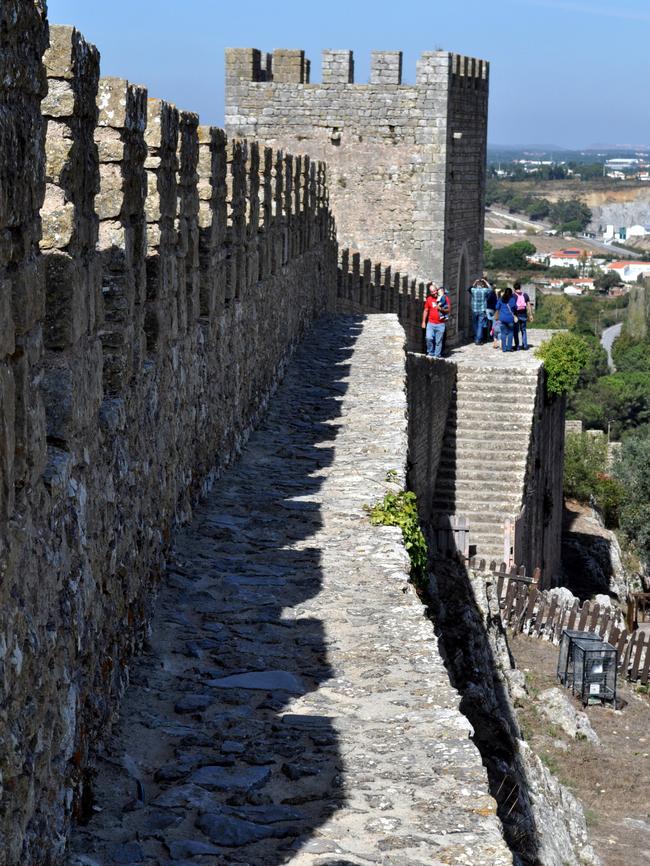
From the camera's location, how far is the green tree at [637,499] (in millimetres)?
28516

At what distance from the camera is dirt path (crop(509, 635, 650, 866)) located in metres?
9.16

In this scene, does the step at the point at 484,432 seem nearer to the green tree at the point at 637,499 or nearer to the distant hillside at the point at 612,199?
the green tree at the point at 637,499

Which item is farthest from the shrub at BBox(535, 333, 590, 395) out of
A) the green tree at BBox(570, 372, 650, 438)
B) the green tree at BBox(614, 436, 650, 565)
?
the green tree at BBox(570, 372, 650, 438)

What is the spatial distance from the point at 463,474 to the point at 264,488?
33.3ft

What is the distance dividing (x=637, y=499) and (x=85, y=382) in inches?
1010

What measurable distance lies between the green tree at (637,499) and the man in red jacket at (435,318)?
10.1 metres

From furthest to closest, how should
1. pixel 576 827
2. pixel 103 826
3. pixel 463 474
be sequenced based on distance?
pixel 463 474
pixel 576 827
pixel 103 826

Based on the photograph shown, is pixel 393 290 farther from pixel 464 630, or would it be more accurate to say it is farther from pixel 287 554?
pixel 287 554

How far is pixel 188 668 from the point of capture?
5.07 metres

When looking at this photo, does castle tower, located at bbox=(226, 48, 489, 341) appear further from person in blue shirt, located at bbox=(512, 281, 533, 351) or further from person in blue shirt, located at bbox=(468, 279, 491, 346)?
person in blue shirt, located at bbox=(512, 281, 533, 351)

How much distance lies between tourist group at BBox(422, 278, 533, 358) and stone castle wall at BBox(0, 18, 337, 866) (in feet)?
37.3

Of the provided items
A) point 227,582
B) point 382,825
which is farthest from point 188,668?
point 382,825

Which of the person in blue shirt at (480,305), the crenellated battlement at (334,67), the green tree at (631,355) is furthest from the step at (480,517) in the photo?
the green tree at (631,355)

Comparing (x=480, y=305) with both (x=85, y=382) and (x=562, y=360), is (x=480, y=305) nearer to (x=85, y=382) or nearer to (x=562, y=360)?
(x=562, y=360)
